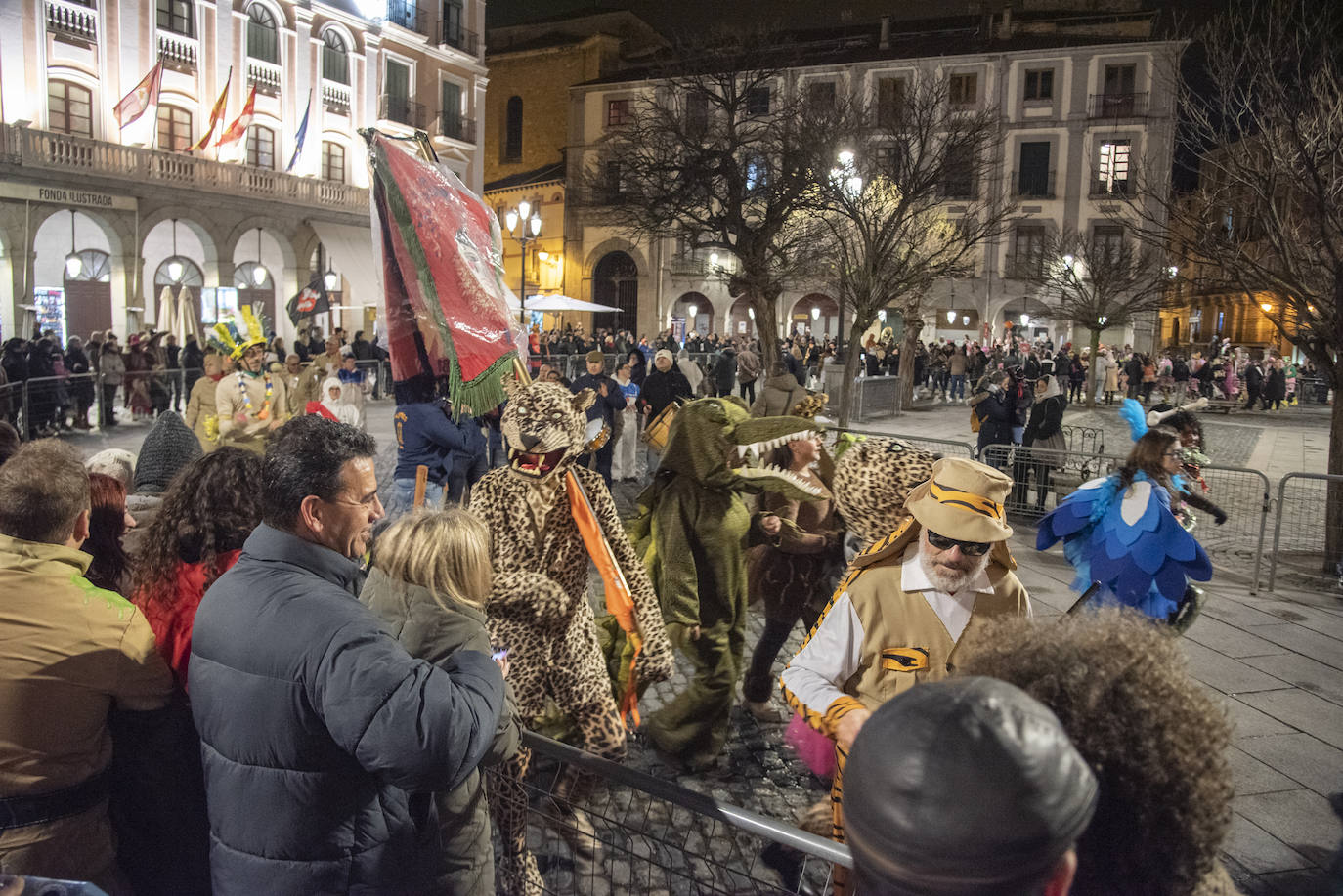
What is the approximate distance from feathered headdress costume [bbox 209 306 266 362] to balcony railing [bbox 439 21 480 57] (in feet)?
95.0

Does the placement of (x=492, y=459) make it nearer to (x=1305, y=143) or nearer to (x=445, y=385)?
(x=445, y=385)

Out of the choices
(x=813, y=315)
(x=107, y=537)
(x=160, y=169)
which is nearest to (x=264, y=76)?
(x=160, y=169)

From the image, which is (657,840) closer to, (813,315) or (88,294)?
(88,294)

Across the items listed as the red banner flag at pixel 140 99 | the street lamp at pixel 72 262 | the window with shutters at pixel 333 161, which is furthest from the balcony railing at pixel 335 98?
the red banner flag at pixel 140 99

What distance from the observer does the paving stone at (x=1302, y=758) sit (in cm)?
435

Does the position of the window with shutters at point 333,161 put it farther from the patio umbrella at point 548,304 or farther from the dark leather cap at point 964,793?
the dark leather cap at point 964,793

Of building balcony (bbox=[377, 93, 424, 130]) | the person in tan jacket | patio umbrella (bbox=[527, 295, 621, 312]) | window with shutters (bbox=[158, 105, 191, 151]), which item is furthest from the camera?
building balcony (bbox=[377, 93, 424, 130])

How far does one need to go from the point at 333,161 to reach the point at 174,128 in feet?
18.8

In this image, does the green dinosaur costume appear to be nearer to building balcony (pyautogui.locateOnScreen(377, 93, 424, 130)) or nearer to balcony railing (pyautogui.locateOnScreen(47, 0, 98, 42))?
balcony railing (pyautogui.locateOnScreen(47, 0, 98, 42))

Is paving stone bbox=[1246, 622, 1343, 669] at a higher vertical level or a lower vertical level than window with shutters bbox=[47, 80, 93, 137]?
lower

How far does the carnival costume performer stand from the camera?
309 inches

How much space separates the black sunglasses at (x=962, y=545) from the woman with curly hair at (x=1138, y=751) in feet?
3.64

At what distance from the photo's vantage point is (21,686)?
2.04 meters

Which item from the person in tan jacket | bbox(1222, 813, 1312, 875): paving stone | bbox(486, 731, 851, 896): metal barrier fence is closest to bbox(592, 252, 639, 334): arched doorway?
bbox(1222, 813, 1312, 875): paving stone
